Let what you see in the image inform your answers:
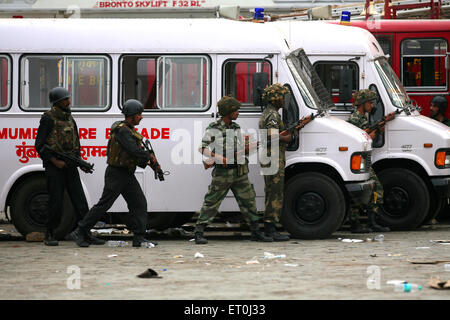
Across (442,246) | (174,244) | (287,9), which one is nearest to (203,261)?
(174,244)

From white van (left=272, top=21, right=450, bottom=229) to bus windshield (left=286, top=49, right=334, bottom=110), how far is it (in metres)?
0.36

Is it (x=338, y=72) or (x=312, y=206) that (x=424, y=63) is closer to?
(x=338, y=72)

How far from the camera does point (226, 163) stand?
1289 cm

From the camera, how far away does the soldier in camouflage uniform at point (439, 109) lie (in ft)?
53.8

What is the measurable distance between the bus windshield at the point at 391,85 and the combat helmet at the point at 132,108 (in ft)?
12.4

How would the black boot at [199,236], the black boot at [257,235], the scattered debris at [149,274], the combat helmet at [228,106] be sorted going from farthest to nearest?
the black boot at [257,235] → the black boot at [199,236] → the combat helmet at [228,106] → the scattered debris at [149,274]

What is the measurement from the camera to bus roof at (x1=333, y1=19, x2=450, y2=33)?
17.9m

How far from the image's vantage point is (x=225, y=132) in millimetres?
12922

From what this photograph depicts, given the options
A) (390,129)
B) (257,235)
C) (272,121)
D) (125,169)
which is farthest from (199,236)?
(390,129)

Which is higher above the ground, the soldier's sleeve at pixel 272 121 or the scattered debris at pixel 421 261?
the soldier's sleeve at pixel 272 121

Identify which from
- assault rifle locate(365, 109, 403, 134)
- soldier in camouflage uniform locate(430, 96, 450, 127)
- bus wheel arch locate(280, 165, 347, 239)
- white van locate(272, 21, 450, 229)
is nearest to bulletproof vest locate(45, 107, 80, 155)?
bus wheel arch locate(280, 165, 347, 239)

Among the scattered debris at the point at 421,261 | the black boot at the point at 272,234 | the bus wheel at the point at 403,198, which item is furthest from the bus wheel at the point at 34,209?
the scattered debris at the point at 421,261

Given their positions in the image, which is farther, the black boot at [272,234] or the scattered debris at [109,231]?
the scattered debris at [109,231]

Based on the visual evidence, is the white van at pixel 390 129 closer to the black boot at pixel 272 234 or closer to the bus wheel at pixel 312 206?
the bus wheel at pixel 312 206
